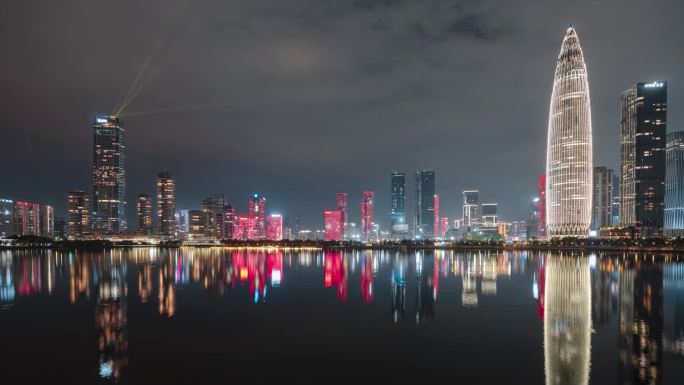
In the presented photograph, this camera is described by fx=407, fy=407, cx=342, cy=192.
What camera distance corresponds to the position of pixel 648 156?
168 m

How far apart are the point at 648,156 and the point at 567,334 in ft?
616

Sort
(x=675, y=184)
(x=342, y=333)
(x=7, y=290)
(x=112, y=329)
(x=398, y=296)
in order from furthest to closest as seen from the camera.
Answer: (x=675, y=184) → (x=7, y=290) → (x=398, y=296) → (x=112, y=329) → (x=342, y=333)

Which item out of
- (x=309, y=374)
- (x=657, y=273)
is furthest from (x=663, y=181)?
(x=309, y=374)

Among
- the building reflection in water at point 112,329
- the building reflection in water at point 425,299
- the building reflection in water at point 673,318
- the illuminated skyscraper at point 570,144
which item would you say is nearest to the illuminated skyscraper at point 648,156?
the illuminated skyscraper at point 570,144

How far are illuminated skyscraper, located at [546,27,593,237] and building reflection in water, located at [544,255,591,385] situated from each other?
13058 centimetres

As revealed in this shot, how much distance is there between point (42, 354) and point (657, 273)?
210ft

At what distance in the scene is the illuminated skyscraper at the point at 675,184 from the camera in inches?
7210

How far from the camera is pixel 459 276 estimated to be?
47.8 meters

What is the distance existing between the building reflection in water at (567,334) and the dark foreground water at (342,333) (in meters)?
0.10

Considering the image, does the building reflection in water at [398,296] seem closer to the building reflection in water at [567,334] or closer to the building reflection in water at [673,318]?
the building reflection in water at [567,334]

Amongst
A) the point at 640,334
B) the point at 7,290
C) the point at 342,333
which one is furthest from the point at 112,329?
the point at 640,334

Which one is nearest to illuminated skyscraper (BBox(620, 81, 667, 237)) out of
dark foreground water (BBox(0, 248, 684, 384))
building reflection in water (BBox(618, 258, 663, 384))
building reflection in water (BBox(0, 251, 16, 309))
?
dark foreground water (BBox(0, 248, 684, 384))

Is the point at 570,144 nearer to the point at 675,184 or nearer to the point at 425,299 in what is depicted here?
the point at 675,184

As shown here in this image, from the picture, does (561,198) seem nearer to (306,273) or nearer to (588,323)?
(306,273)
